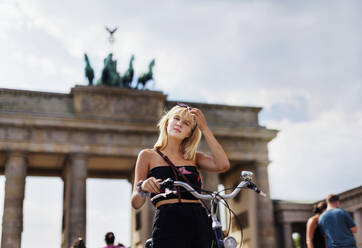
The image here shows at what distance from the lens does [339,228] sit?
8.88 m

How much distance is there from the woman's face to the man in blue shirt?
5.04 m

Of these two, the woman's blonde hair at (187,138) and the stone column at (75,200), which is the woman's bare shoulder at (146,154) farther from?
the stone column at (75,200)

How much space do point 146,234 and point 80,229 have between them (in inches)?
188

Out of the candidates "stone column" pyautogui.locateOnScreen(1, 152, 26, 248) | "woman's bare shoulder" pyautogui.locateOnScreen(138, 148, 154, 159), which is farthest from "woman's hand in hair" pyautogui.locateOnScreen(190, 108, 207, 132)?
"stone column" pyautogui.locateOnScreen(1, 152, 26, 248)

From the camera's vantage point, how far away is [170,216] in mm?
4297

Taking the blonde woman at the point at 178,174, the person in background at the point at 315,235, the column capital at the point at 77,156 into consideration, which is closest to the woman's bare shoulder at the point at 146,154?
the blonde woman at the point at 178,174

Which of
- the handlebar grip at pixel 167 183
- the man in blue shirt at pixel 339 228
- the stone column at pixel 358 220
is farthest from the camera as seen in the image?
the stone column at pixel 358 220

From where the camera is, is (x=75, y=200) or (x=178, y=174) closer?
(x=178, y=174)

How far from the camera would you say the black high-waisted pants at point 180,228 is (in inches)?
165

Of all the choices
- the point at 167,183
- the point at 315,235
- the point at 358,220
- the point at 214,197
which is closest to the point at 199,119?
the point at 214,197

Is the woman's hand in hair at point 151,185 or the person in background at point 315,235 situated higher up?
the person in background at point 315,235

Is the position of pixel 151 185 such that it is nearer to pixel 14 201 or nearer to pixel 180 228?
pixel 180 228

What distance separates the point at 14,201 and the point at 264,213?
16979mm

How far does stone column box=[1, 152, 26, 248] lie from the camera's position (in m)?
31.0
